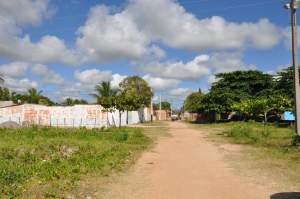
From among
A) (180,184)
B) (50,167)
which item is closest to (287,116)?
(50,167)

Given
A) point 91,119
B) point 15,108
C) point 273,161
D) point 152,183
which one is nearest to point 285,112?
point 91,119

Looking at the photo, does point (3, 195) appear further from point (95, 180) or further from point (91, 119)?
point (91, 119)

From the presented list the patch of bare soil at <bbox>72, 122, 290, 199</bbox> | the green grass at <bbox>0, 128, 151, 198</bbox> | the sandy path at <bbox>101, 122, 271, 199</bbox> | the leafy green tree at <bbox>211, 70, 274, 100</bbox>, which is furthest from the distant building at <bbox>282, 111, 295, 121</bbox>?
the patch of bare soil at <bbox>72, 122, 290, 199</bbox>

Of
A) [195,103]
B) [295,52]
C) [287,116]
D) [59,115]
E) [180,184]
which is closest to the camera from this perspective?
[180,184]

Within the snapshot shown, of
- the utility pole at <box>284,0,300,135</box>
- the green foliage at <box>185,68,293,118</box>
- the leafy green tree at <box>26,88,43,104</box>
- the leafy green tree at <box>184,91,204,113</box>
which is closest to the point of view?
the utility pole at <box>284,0,300,135</box>

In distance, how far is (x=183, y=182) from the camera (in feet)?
33.6

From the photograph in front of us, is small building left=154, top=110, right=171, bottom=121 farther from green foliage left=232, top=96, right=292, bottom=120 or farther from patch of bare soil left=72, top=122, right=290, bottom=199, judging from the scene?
patch of bare soil left=72, top=122, right=290, bottom=199

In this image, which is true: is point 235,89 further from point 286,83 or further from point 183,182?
point 183,182

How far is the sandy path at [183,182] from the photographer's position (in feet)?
28.8

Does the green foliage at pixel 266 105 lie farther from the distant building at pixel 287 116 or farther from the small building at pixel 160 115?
the small building at pixel 160 115

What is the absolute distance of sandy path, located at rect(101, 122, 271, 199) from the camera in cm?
877

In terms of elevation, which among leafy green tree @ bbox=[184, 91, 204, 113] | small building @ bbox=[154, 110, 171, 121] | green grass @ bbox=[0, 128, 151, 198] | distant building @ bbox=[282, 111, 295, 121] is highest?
leafy green tree @ bbox=[184, 91, 204, 113]

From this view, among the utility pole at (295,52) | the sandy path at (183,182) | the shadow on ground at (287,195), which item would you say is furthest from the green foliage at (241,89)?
the shadow on ground at (287,195)

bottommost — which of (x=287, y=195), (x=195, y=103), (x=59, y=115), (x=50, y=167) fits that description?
(x=287, y=195)
